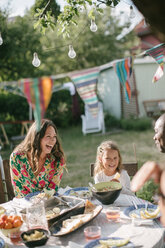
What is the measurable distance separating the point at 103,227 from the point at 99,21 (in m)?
21.3

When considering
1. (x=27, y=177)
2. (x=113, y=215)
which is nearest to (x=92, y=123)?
(x=27, y=177)

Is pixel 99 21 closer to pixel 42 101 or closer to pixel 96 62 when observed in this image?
pixel 96 62

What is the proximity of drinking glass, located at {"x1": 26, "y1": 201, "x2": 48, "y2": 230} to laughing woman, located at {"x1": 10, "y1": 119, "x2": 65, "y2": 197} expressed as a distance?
1.05 m

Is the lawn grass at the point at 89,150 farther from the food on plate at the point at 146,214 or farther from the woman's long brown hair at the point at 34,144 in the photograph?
the food on plate at the point at 146,214

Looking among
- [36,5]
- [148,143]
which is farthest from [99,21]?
[36,5]

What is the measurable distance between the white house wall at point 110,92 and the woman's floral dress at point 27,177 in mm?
10934

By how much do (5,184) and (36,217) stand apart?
6.06 ft

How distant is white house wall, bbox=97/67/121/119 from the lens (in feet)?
46.1

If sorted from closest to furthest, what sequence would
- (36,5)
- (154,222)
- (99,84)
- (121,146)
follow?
(154,222)
(36,5)
(121,146)
(99,84)

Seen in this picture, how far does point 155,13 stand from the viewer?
3.01ft

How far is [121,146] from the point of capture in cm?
918

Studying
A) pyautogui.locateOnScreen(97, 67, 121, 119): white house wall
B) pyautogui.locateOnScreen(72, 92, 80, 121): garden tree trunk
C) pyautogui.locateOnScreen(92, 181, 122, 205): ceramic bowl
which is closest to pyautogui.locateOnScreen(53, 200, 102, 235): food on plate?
pyautogui.locateOnScreen(92, 181, 122, 205): ceramic bowl

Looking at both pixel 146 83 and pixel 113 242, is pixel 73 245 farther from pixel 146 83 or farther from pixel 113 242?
pixel 146 83

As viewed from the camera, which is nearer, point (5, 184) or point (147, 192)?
point (5, 184)
